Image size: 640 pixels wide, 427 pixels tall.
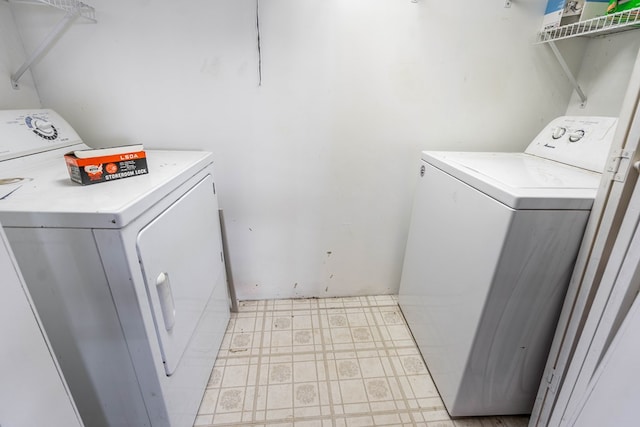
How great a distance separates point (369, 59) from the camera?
1524mm

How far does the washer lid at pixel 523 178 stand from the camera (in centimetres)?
96

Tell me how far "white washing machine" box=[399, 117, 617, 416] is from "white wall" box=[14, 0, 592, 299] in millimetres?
242

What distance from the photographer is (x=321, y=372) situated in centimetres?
154

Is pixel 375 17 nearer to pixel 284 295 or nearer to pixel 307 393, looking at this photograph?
pixel 284 295

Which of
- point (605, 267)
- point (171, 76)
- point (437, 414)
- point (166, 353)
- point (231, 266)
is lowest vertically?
point (437, 414)

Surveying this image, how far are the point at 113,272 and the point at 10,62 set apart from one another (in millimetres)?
1273

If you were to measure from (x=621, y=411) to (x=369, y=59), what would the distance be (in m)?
1.61

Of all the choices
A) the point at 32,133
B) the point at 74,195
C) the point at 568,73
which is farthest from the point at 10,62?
the point at 568,73

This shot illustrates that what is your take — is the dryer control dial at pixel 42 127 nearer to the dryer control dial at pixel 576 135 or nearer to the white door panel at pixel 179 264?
the white door panel at pixel 179 264

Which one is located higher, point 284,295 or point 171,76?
point 171,76

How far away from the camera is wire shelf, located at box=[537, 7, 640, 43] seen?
1160mm

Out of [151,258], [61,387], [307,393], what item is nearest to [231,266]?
[307,393]

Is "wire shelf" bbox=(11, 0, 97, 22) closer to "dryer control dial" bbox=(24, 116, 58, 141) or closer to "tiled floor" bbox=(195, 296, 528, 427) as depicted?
"dryer control dial" bbox=(24, 116, 58, 141)

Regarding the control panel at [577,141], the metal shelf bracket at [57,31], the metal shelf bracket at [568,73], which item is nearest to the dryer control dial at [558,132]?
the control panel at [577,141]
